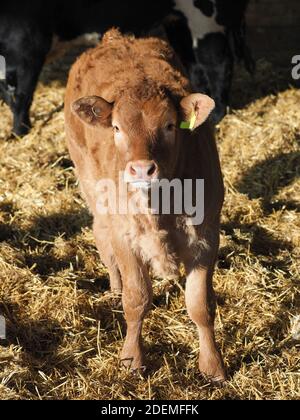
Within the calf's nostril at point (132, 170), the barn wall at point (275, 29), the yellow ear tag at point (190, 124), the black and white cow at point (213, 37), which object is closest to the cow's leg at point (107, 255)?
the yellow ear tag at point (190, 124)

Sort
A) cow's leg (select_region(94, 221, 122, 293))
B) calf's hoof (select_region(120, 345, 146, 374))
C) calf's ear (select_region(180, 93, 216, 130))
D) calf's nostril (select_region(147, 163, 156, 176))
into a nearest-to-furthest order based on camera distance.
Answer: calf's nostril (select_region(147, 163, 156, 176))
calf's ear (select_region(180, 93, 216, 130))
calf's hoof (select_region(120, 345, 146, 374))
cow's leg (select_region(94, 221, 122, 293))

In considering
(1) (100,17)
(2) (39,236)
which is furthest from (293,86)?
(2) (39,236)

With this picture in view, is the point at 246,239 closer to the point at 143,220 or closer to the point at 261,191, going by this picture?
the point at 261,191

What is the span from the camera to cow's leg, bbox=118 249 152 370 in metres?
4.14

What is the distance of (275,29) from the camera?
29.3ft

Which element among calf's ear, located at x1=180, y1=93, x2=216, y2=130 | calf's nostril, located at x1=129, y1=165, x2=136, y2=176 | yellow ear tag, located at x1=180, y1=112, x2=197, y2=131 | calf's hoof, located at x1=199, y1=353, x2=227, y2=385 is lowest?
calf's hoof, located at x1=199, y1=353, x2=227, y2=385

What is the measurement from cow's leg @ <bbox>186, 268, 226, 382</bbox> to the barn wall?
204 inches

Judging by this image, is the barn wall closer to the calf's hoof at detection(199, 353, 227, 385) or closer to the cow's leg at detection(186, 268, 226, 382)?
the cow's leg at detection(186, 268, 226, 382)

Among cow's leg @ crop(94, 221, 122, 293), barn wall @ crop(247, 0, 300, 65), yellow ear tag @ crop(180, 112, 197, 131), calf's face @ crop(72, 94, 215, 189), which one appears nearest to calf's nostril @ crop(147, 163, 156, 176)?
calf's face @ crop(72, 94, 215, 189)

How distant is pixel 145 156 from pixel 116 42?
1429mm

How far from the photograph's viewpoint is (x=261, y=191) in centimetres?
627

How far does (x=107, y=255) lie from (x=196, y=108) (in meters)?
1.40

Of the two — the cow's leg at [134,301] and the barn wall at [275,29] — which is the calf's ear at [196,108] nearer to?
the cow's leg at [134,301]

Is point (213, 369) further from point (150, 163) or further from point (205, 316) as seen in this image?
point (150, 163)
